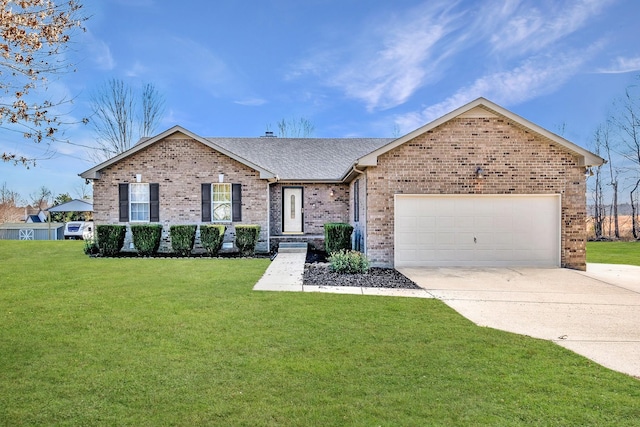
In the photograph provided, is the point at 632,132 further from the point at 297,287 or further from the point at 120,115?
the point at 120,115

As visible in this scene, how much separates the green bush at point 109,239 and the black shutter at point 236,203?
13.9ft

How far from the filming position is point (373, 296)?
298 inches

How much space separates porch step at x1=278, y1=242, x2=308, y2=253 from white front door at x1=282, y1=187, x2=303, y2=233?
4.25ft

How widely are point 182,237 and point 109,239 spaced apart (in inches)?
106

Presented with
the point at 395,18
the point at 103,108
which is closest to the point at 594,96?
the point at 395,18

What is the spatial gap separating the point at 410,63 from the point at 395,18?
3691mm

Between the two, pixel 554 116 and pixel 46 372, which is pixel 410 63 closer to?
pixel 554 116

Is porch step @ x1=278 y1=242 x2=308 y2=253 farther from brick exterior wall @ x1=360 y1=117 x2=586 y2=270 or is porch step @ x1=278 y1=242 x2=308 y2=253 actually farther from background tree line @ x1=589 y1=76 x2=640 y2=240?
background tree line @ x1=589 y1=76 x2=640 y2=240

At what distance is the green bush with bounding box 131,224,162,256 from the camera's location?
14.0 m

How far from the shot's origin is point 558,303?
7.23 m

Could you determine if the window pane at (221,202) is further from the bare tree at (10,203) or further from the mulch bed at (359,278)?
the bare tree at (10,203)

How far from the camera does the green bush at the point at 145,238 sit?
1401 centimetres

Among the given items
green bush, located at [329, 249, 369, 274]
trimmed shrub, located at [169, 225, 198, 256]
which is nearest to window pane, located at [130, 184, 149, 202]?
trimmed shrub, located at [169, 225, 198, 256]

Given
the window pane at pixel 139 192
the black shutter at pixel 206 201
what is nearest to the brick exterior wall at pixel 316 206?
the black shutter at pixel 206 201
